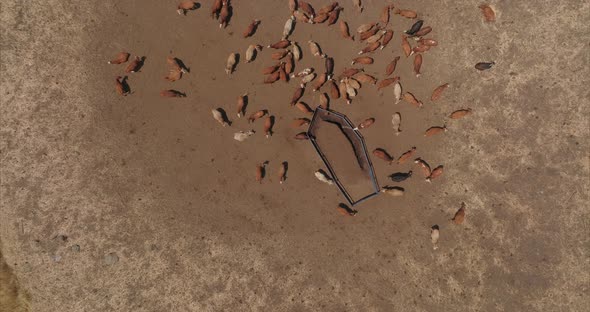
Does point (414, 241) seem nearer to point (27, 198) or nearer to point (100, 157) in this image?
point (100, 157)

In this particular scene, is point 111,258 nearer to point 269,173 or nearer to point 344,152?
point 269,173

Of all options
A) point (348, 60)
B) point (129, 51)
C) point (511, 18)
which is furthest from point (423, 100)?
point (129, 51)

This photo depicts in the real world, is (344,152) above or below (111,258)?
above

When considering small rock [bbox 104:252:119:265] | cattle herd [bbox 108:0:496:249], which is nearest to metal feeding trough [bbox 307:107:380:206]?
cattle herd [bbox 108:0:496:249]

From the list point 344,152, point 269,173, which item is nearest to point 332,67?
point 344,152

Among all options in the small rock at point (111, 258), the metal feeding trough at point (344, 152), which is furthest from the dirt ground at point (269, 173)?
the metal feeding trough at point (344, 152)

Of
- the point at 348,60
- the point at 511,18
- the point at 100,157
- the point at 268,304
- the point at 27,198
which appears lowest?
the point at 268,304

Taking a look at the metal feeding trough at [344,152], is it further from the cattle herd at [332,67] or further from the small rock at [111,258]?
the small rock at [111,258]
